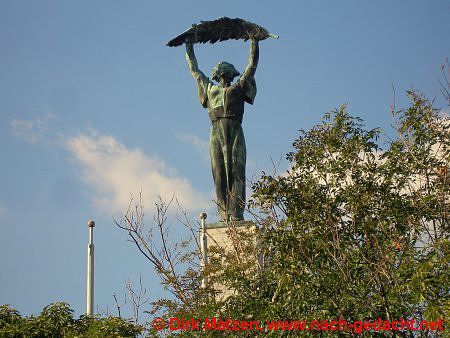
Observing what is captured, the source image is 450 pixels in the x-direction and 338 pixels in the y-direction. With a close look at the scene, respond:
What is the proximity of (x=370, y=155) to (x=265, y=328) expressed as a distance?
2.71 m

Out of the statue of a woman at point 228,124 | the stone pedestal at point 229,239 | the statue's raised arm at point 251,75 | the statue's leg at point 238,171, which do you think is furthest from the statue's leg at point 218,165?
the statue's raised arm at point 251,75

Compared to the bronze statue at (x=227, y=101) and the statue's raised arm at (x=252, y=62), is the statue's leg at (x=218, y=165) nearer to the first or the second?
the bronze statue at (x=227, y=101)

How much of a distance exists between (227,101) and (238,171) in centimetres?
146

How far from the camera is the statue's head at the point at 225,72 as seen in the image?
1569cm

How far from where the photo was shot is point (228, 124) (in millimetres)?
15297

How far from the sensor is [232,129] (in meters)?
15.3

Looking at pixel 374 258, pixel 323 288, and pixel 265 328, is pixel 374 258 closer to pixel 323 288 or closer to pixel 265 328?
pixel 323 288

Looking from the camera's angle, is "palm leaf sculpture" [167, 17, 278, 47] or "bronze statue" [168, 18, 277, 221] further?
"palm leaf sculpture" [167, 17, 278, 47]

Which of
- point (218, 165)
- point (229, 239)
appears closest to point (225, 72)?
point (218, 165)

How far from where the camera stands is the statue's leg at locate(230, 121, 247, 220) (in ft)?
47.9

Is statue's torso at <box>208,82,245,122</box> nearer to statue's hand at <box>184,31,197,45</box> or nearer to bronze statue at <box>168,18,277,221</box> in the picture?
bronze statue at <box>168,18,277,221</box>

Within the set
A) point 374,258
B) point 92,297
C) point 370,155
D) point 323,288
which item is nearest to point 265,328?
point 323,288

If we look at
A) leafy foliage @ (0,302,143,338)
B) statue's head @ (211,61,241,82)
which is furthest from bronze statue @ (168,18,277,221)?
leafy foliage @ (0,302,143,338)

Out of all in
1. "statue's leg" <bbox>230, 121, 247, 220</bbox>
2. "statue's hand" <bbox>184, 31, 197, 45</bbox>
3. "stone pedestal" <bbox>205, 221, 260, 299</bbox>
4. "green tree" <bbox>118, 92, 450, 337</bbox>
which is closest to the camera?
"green tree" <bbox>118, 92, 450, 337</bbox>
